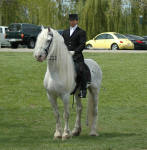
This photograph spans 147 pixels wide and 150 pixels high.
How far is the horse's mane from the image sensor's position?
401 inches

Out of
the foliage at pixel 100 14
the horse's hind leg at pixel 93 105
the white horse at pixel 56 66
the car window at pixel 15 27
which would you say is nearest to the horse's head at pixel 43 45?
the white horse at pixel 56 66

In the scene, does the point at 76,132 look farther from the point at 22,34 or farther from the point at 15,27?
the point at 15,27

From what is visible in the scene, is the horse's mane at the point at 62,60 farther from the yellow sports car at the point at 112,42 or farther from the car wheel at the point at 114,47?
the car wheel at the point at 114,47

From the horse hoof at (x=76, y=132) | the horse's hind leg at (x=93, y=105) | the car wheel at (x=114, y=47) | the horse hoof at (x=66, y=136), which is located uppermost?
the horse's hind leg at (x=93, y=105)

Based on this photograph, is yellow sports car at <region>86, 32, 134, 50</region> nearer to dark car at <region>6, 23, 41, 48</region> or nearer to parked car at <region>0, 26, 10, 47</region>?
dark car at <region>6, 23, 41, 48</region>

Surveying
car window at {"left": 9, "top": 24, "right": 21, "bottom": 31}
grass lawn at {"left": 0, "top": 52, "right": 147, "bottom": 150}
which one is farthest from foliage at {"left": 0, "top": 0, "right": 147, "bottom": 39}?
grass lawn at {"left": 0, "top": 52, "right": 147, "bottom": 150}

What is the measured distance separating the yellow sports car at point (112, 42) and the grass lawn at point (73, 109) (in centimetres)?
1084

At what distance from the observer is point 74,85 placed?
1080 cm

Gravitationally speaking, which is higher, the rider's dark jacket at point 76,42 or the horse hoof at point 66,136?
the rider's dark jacket at point 76,42

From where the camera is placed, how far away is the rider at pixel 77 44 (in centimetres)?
1084

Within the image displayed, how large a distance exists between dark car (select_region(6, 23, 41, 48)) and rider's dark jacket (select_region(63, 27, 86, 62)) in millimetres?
31155

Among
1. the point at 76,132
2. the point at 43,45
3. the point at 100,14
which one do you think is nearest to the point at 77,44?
the point at 43,45

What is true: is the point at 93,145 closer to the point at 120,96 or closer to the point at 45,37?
the point at 45,37

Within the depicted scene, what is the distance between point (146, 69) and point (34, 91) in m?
7.03
